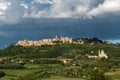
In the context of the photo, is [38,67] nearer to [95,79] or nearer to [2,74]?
[2,74]

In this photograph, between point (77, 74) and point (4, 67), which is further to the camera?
point (4, 67)

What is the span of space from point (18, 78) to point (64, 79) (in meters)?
24.8

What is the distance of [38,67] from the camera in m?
199

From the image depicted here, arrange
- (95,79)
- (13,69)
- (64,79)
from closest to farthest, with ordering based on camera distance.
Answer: (95,79) < (64,79) < (13,69)

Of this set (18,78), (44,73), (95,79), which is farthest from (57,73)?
(95,79)

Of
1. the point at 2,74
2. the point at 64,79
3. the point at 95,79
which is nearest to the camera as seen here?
the point at 95,79

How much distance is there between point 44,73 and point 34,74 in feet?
14.6

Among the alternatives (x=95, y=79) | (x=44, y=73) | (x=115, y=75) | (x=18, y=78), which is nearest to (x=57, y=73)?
(x=44, y=73)

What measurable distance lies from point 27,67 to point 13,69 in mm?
9552

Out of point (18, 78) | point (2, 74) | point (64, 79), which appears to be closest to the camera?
Result: point (64, 79)

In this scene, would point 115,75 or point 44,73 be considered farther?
point 44,73

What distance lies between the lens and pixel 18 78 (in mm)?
157375

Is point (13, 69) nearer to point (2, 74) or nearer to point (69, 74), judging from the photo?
point (2, 74)

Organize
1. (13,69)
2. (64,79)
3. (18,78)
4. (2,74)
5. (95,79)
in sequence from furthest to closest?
(13,69), (2,74), (18,78), (64,79), (95,79)
